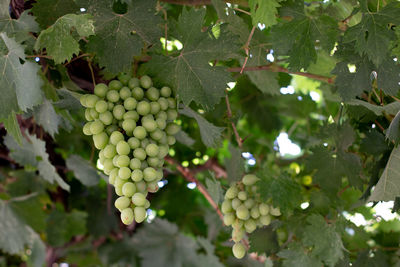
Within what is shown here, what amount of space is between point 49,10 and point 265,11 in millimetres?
419

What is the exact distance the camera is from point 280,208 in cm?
95

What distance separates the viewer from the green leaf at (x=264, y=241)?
3.54 feet

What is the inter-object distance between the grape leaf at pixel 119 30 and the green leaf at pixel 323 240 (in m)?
0.57

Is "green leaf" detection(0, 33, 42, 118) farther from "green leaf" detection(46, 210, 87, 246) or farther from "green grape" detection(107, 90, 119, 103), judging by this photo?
"green leaf" detection(46, 210, 87, 246)

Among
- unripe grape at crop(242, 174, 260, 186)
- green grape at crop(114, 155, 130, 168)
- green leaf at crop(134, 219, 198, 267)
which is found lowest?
green leaf at crop(134, 219, 198, 267)

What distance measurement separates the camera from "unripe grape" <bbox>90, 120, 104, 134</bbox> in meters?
0.75

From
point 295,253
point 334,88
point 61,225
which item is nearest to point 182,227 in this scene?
point 61,225

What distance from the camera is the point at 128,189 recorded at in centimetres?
69

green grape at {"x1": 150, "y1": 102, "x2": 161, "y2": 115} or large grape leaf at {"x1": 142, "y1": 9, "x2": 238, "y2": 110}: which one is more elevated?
large grape leaf at {"x1": 142, "y1": 9, "x2": 238, "y2": 110}

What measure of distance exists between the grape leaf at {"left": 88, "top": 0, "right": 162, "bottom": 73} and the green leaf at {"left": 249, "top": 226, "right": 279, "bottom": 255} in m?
0.56

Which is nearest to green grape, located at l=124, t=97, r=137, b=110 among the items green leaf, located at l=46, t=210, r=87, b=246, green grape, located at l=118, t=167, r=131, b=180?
green grape, located at l=118, t=167, r=131, b=180

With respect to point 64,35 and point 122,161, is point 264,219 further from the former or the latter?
point 64,35

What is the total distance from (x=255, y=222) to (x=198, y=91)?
1.21ft

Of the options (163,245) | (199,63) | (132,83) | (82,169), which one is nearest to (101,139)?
(132,83)
